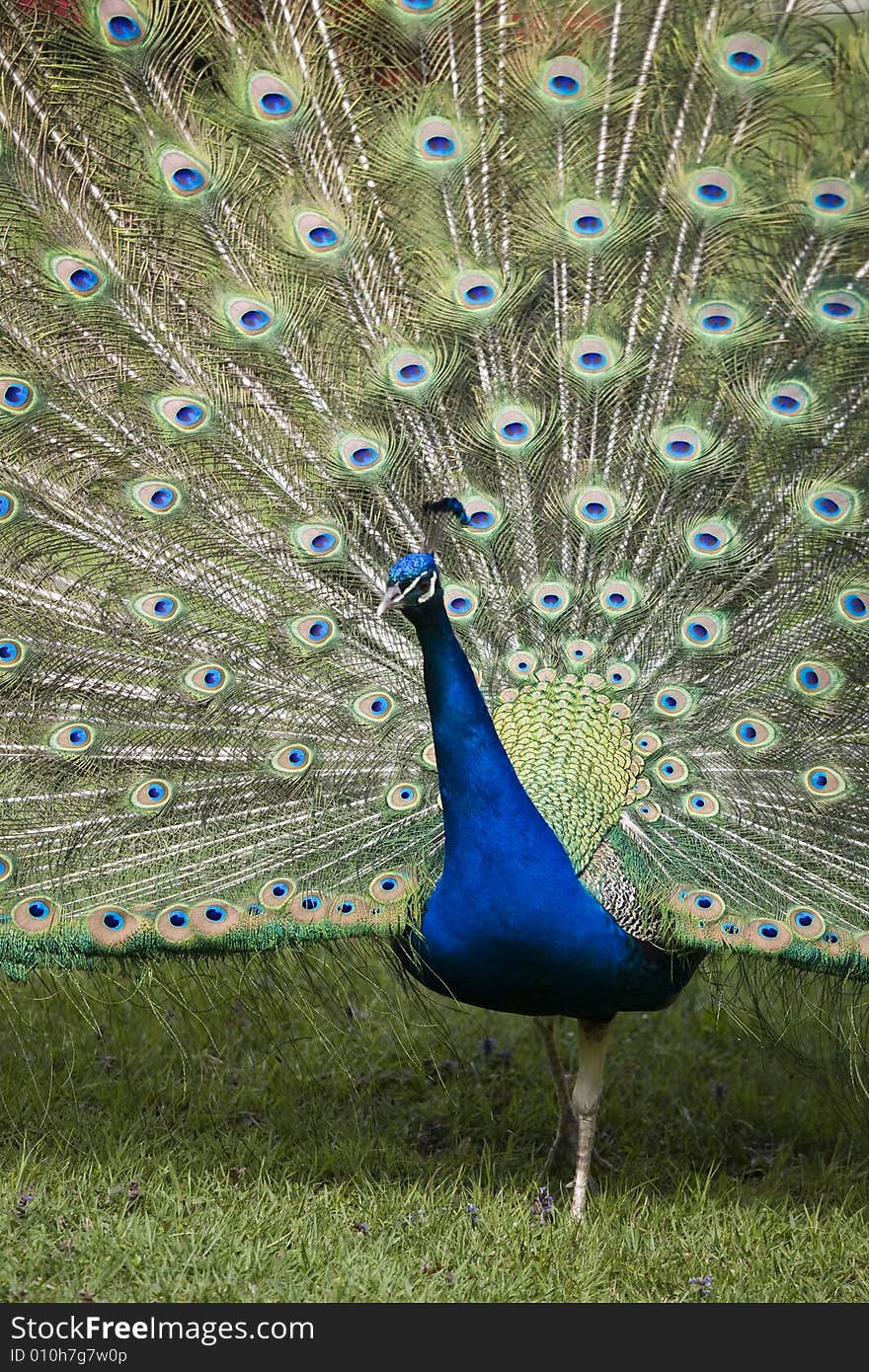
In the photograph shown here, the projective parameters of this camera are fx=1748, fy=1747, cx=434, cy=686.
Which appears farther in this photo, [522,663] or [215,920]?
[522,663]

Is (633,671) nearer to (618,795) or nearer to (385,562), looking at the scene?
(618,795)

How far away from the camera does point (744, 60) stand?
3.99 meters

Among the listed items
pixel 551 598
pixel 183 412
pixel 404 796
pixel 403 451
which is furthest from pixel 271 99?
pixel 404 796

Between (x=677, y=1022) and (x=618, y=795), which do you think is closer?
(x=618, y=795)

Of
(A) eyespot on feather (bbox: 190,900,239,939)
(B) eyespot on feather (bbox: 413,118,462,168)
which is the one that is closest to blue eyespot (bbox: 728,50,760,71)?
(B) eyespot on feather (bbox: 413,118,462,168)

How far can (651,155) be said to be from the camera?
13.5 feet

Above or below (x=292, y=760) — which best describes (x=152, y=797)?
below

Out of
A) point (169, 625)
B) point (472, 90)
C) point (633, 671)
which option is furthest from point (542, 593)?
point (472, 90)

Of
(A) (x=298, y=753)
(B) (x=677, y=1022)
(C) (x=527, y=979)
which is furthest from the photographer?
(B) (x=677, y=1022)

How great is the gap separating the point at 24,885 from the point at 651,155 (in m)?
2.27

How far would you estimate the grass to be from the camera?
3979mm

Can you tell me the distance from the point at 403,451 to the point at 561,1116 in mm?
1802

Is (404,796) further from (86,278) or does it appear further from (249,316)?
(86,278)

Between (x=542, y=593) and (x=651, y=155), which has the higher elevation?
(x=651, y=155)
